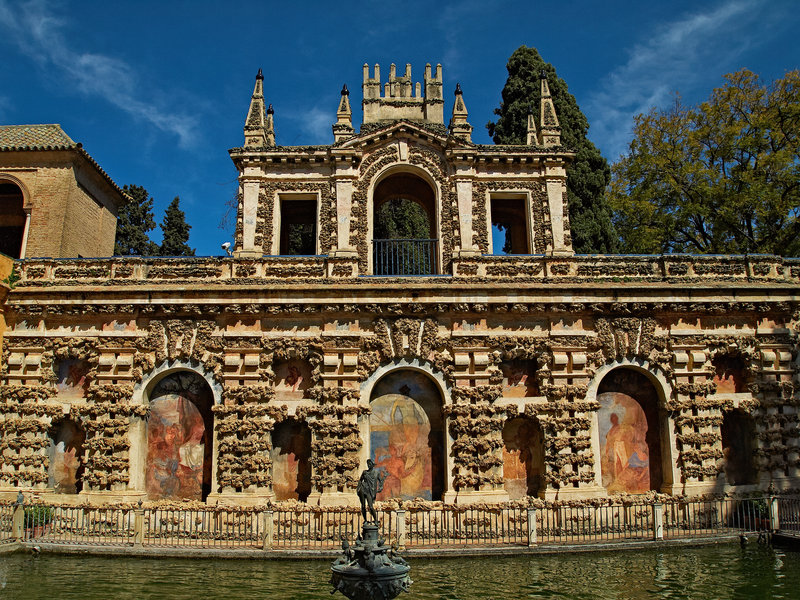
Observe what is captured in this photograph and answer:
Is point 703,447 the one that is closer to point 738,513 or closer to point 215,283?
point 738,513

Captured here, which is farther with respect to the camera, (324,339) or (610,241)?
(610,241)

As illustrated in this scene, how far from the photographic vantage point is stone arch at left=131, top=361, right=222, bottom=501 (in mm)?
19562

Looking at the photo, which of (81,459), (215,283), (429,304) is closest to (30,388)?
(81,459)

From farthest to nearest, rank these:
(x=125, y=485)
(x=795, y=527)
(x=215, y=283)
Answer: (x=215, y=283)
(x=125, y=485)
(x=795, y=527)

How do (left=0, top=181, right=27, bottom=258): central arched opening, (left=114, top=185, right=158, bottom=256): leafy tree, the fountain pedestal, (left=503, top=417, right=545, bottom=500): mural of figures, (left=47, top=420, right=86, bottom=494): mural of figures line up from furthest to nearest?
1. (left=114, top=185, right=158, bottom=256): leafy tree
2. (left=0, top=181, right=27, bottom=258): central arched opening
3. (left=47, top=420, right=86, bottom=494): mural of figures
4. (left=503, top=417, right=545, bottom=500): mural of figures
5. the fountain pedestal

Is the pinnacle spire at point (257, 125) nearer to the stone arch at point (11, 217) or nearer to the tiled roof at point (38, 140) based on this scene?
the tiled roof at point (38, 140)

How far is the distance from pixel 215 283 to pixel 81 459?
22.6ft

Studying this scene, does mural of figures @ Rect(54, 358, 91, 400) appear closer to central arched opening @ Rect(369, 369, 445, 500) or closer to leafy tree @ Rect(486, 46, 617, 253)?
central arched opening @ Rect(369, 369, 445, 500)

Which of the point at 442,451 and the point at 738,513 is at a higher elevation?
the point at 442,451

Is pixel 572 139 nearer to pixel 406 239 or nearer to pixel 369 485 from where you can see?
pixel 406 239

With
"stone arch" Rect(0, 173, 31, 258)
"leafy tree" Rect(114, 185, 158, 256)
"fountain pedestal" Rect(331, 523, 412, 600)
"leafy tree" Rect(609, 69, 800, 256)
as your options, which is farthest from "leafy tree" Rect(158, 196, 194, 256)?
"fountain pedestal" Rect(331, 523, 412, 600)

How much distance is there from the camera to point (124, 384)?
64.8ft

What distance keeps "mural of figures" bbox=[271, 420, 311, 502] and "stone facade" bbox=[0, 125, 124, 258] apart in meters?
11.1

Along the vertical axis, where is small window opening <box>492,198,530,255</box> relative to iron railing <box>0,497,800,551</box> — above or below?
above
